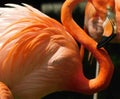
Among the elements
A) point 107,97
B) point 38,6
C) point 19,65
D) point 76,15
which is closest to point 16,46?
point 19,65

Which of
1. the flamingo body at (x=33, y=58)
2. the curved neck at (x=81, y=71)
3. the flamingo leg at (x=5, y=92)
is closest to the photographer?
the flamingo leg at (x=5, y=92)

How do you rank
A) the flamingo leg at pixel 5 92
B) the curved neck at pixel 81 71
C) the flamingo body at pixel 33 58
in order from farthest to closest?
the curved neck at pixel 81 71
the flamingo body at pixel 33 58
the flamingo leg at pixel 5 92

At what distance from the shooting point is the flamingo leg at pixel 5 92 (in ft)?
7.73

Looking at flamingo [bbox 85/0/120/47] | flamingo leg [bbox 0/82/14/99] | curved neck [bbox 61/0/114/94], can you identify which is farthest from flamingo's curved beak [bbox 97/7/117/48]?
flamingo leg [bbox 0/82/14/99]

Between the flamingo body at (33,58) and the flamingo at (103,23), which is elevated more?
the flamingo at (103,23)

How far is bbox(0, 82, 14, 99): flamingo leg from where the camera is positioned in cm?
236

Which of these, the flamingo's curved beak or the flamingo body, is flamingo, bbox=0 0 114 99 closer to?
the flamingo body

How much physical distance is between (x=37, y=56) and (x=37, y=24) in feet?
0.59

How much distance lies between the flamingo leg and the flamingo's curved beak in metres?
0.57

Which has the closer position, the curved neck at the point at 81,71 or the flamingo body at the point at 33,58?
the flamingo body at the point at 33,58

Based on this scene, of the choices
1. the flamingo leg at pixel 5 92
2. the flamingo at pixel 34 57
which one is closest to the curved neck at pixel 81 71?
the flamingo at pixel 34 57

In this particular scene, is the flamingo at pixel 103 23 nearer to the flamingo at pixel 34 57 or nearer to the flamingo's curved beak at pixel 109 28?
the flamingo's curved beak at pixel 109 28

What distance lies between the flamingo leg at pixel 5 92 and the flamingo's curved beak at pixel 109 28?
57 centimetres

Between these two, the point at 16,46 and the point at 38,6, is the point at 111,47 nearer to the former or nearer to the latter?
the point at 38,6
